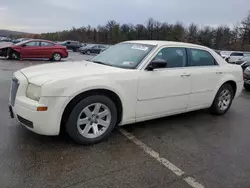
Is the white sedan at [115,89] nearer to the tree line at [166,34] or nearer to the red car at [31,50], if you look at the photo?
the red car at [31,50]

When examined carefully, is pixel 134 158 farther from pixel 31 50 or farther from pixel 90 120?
pixel 31 50

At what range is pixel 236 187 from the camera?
8.82 ft

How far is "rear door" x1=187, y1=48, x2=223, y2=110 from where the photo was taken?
4562mm

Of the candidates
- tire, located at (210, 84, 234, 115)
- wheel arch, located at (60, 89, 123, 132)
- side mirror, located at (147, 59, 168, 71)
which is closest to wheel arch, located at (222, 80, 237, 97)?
tire, located at (210, 84, 234, 115)

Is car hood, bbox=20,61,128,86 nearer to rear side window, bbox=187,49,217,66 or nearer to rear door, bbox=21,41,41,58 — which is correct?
rear side window, bbox=187,49,217,66

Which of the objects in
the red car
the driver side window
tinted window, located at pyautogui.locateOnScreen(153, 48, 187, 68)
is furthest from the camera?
the driver side window

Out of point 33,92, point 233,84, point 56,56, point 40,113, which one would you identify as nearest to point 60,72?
point 33,92

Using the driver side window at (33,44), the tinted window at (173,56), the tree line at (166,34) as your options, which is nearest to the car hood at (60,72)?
the tinted window at (173,56)

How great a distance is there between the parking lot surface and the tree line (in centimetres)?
5155

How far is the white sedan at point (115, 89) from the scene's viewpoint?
10.2 feet

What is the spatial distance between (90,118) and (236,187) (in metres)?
2.09

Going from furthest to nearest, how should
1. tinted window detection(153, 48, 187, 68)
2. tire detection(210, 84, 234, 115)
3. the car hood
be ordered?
tire detection(210, 84, 234, 115), tinted window detection(153, 48, 187, 68), the car hood

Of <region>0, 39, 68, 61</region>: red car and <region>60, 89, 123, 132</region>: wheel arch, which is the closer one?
<region>60, 89, 123, 132</region>: wheel arch

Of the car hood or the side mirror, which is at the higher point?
the side mirror
